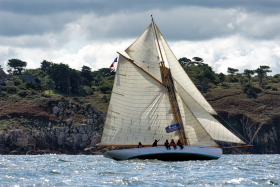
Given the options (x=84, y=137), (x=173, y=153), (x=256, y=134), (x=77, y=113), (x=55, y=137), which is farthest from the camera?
(x=256, y=134)

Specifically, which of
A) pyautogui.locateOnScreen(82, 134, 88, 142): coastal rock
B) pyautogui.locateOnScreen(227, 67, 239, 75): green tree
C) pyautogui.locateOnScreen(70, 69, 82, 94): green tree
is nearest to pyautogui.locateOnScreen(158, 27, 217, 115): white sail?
pyautogui.locateOnScreen(82, 134, 88, 142): coastal rock

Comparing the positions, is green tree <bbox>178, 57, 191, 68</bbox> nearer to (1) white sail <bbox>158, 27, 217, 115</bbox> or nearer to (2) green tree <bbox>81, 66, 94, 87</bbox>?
(2) green tree <bbox>81, 66, 94, 87</bbox>

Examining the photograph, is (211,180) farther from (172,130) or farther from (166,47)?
(166,47)

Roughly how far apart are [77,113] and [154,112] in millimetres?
62199

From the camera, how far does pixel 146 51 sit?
1732 inches

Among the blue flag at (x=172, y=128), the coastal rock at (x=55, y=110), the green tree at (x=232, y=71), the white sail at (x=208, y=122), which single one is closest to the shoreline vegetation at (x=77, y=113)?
the coastal rock at (x=55, y=110)

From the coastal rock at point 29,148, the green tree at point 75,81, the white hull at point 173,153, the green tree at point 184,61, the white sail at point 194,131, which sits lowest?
the coastal rock at point 29,148

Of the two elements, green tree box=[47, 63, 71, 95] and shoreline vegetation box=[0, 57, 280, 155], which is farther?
green tree box=[47, 63, 71, 95]

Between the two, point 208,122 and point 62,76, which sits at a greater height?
point 62,76

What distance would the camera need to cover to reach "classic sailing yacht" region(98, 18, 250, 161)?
41.3 m

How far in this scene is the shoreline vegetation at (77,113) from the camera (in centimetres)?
8819

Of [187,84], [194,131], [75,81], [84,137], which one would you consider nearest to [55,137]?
[84,137]

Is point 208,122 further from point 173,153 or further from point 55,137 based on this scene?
point 55,137

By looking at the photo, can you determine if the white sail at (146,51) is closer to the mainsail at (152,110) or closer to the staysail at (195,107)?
the mainsail at (152,110)
